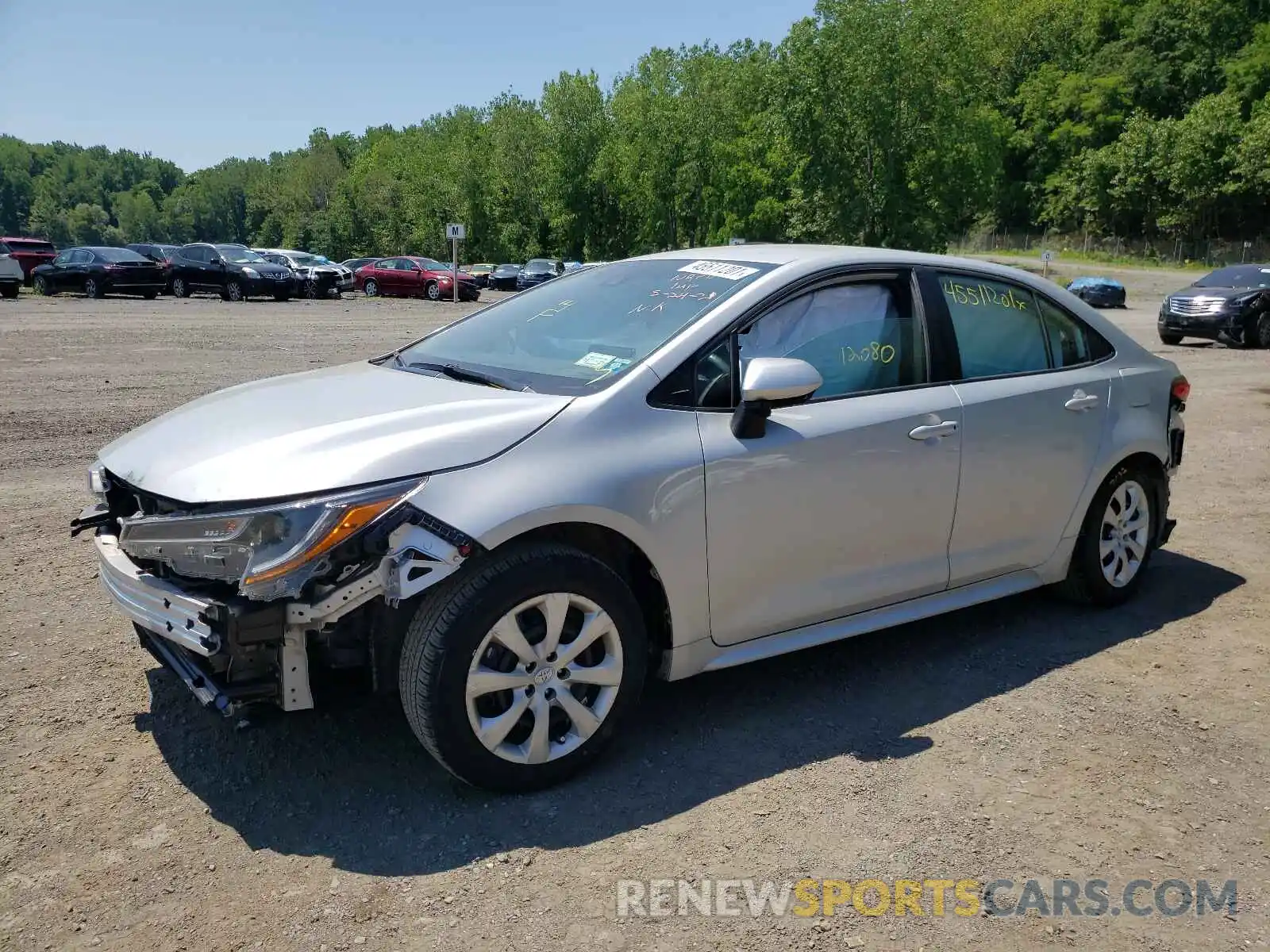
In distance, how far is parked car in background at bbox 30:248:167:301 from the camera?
3014cm

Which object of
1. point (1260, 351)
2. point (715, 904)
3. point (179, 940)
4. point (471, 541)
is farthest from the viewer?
point (1260, 351)

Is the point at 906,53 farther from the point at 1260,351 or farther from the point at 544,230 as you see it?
the point at 1260,351

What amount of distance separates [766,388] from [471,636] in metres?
1.26

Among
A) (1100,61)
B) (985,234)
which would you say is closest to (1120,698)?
(985,234)

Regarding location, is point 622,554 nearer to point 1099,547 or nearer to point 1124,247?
point 1099,547

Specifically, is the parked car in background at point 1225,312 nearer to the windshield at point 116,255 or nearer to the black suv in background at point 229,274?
the black suv in background at point 229,274

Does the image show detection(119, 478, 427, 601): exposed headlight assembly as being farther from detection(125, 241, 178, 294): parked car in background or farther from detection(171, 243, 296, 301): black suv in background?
detection(125, 241, 178, 294): parked car in background

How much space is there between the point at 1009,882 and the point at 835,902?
0.52 metres

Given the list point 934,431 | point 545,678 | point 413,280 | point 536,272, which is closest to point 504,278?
point 536,272

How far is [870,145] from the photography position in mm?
57156

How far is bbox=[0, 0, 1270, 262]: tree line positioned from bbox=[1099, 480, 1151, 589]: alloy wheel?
1499 inches

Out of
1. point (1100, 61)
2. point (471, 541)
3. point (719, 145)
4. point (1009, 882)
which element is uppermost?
point (1100, 61)

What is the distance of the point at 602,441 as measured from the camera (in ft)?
10.6

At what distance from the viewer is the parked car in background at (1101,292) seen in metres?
32.3
